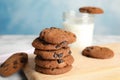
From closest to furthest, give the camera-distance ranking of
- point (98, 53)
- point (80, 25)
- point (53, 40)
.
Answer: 1. point (53, 40)
2. point (98, 53)
3. point (80, 25)

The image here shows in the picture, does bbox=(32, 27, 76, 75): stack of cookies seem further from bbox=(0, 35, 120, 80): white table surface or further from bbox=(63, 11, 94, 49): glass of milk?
bbox=(0, 35, 120, 80): white table surface

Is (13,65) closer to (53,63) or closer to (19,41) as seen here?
(53,63)

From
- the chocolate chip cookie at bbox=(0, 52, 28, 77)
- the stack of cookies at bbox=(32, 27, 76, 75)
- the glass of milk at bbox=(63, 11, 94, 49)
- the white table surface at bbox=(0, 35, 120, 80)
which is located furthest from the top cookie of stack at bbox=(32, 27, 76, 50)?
the white table surface at bbox=(0, 35, 120, 80)

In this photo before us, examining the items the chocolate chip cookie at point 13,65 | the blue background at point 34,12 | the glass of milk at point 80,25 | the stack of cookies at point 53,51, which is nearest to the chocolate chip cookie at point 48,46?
the stack of cookies at point 53,51

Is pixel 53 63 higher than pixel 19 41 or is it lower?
higher

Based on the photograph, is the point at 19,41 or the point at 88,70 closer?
the point at 88,70

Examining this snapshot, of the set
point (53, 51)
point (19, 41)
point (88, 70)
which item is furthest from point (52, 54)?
point (19, 41)

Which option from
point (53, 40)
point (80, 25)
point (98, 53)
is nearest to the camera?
point (53, 40)

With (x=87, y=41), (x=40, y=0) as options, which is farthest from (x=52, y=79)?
(x=40, y=0)

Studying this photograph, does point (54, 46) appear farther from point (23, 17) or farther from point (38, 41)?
point (23, 17)
